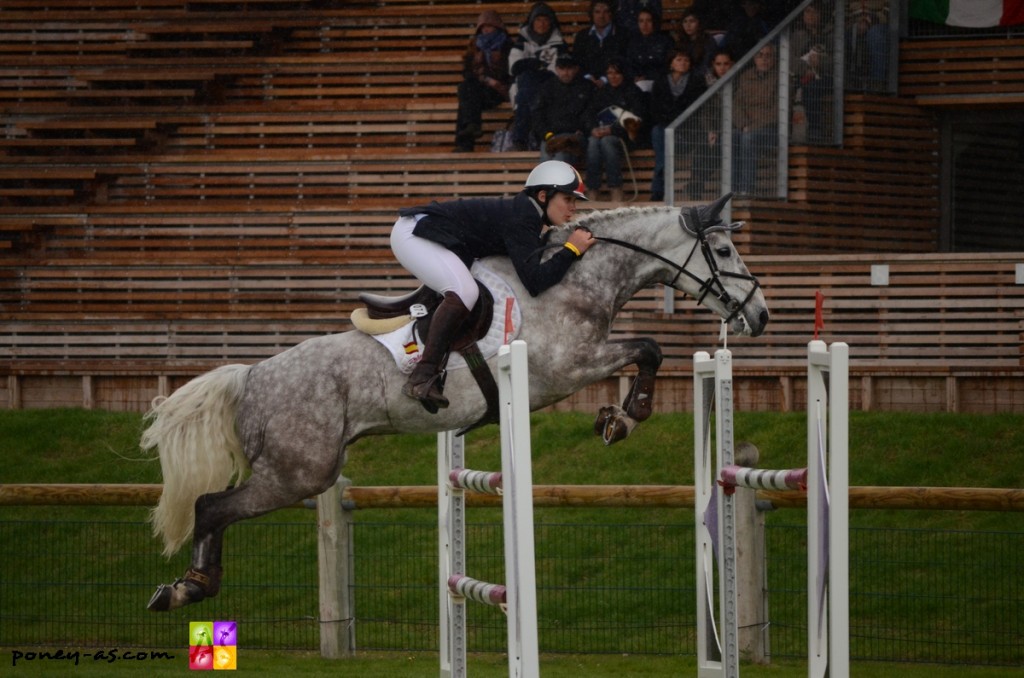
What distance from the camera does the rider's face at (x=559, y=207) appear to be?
6.95 meters

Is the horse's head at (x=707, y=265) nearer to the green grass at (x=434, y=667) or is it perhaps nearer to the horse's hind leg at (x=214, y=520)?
the horse's hind leg at (x=214, y=520)

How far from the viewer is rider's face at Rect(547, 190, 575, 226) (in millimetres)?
6953

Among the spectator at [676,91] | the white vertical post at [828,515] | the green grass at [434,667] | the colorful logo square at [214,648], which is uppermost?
the spectator at [676,91]

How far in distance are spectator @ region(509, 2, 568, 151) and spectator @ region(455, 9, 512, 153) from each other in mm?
215

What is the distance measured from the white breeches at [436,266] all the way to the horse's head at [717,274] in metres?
0.91

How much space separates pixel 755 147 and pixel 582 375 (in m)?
8.22

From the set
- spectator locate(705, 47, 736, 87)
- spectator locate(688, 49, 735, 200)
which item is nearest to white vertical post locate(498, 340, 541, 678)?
spectator locate(688, 49, 735, 200)

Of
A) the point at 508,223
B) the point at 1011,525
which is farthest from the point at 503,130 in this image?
the point at 508,223

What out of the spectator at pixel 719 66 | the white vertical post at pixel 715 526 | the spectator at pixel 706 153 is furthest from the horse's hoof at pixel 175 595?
the spectator at pixel 719 66

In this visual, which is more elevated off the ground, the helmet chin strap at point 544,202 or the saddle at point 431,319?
the helmet chin strap at point 544,202

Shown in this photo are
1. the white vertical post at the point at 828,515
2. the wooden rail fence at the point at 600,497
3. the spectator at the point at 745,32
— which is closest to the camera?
the white vertical post at the point at 828,515

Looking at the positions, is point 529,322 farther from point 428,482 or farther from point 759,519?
point 428,482

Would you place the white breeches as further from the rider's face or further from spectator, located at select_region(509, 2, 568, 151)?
spectator, located at select_region(509, 2, 568, 151)

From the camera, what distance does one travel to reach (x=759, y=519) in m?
8.39
